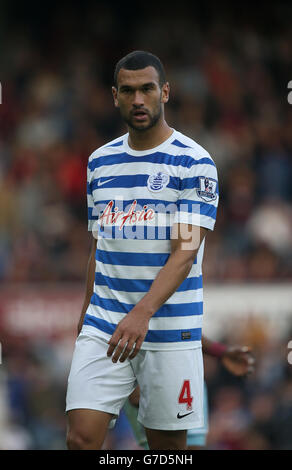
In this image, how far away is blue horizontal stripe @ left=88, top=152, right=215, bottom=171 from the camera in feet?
15.1

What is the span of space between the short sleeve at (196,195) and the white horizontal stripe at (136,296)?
37 centimetres

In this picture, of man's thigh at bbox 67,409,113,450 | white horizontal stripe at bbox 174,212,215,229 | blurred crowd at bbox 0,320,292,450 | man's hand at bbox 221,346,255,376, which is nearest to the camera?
man's thigh at bbox 67,409,113,450

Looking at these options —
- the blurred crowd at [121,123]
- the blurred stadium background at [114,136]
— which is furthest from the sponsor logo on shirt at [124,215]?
the blurred crowd at [121,123]

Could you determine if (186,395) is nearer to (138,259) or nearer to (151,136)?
(138,259)

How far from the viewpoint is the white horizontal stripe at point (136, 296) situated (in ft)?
15.2

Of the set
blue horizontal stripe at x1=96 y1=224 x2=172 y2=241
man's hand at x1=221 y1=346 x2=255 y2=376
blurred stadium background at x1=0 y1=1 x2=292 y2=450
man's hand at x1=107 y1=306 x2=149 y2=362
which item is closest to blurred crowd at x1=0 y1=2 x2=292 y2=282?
blurred stadium background at x1=0 y1=1 x2=292 y2=450

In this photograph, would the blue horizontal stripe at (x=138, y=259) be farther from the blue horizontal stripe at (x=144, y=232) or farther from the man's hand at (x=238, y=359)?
the man's hand at (x=238, y=359)

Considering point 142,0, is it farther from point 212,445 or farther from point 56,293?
point 212,445

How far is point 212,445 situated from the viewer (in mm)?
10039

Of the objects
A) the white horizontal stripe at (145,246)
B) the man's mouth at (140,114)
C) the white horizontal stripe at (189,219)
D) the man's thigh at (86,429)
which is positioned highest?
the man's mouth at (140,114)

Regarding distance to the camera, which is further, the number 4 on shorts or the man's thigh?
the number 4 on shorts

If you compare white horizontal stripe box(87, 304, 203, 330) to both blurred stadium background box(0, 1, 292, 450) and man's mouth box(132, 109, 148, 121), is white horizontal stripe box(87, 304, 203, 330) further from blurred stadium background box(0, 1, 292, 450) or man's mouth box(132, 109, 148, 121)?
blurred stadium background box(0, 1, 292, 450)

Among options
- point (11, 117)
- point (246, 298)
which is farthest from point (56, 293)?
point (11, 117)

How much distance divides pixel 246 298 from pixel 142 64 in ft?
20.4
